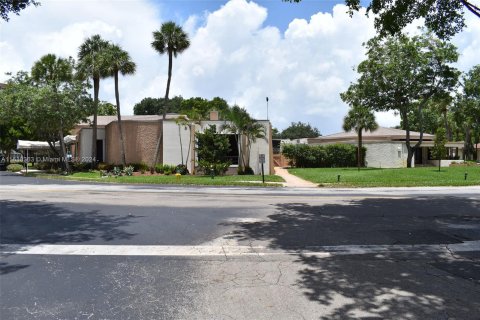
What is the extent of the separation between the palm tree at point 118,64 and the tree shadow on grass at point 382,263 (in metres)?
23.2

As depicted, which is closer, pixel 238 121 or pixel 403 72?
pixel 238 121

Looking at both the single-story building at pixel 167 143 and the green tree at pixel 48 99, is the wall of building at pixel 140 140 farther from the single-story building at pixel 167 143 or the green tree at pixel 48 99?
the green tree at pixel 48 99

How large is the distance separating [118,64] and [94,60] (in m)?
2.16

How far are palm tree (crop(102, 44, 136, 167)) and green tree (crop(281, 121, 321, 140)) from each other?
282 feet

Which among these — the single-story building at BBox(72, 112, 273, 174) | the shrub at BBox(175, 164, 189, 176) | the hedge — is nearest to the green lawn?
the single-story building at BBox(72, 112, 273, 174)

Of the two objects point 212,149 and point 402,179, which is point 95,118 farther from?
point 402,179

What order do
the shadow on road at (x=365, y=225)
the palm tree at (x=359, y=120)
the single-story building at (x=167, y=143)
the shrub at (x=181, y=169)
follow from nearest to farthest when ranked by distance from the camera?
the shadow on road at (x=365, y=225) → the shrub at (x=181, y=169) → the single-story building at (x=167, y=143) → the palm tree at (x=359, y=120)

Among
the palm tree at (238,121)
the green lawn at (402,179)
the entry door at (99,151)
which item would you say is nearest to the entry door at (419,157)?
the green lawn at (402,179)

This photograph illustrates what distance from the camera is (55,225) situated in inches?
405

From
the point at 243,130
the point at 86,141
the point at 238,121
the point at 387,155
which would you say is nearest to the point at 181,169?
the point at 243,130

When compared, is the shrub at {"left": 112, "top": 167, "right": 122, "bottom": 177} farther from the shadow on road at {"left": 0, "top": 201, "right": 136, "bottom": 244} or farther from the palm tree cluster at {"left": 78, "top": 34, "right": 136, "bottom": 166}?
the shadow on road at {"left": 0, "top": 201, "right": 136, "bottom": 244}

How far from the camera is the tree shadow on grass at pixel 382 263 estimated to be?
5203 millimetres

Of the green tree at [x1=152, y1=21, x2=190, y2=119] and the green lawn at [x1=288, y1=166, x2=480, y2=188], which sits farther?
Result: the green tree at [x1=152, y1=21, x2=190, y2=119]

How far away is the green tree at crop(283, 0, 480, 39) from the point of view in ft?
43.4
